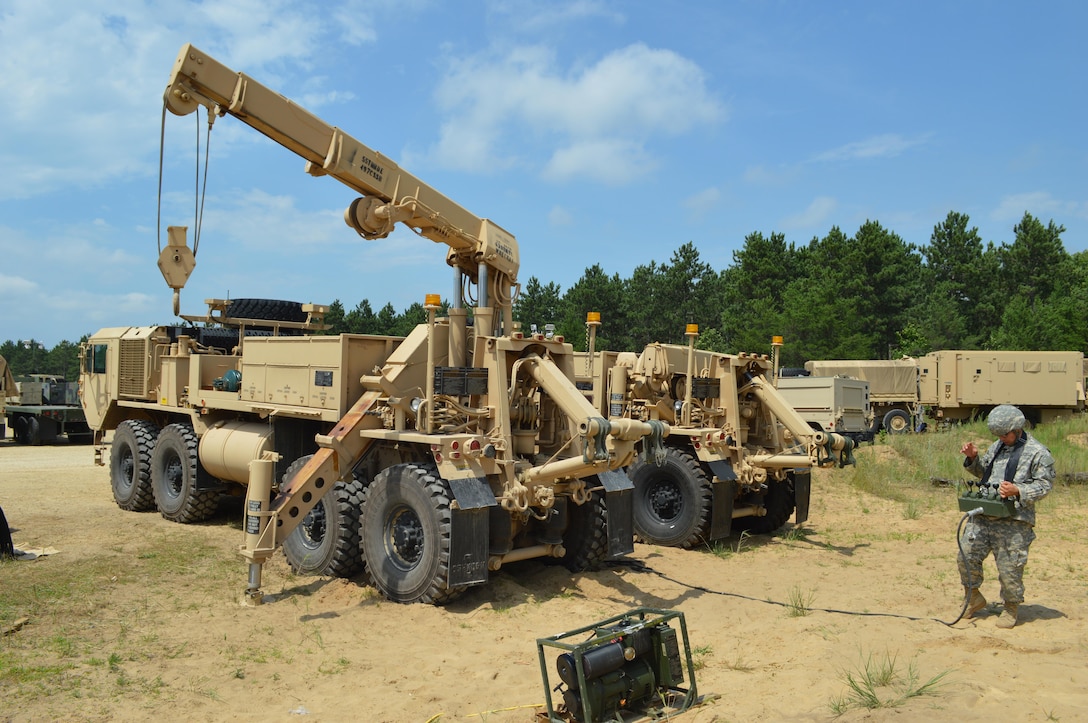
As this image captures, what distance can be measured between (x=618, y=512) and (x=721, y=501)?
88.0 inches

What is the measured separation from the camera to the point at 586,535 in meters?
8.89

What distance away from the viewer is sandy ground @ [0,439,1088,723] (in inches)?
214

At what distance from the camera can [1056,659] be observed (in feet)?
19.6

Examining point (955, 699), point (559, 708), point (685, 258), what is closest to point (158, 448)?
point (559, 708)

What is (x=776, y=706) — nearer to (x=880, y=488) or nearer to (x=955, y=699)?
(x=955, y=699)

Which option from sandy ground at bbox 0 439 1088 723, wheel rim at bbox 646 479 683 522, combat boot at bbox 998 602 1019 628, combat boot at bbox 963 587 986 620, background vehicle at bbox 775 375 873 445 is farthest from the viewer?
background vehicle at bbox 775 375 873 445

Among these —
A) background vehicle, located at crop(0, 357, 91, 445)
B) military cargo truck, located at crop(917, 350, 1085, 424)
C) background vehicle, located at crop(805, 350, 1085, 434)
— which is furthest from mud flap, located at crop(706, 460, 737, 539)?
military cargo truck, located at crop(917, 350, 1085, 424)

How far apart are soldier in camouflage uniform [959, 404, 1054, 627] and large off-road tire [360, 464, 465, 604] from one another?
4.28 m

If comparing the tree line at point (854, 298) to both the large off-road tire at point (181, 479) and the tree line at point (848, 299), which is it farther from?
the large off-road tire at point (181, 479)

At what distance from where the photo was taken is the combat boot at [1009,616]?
6.95 meters

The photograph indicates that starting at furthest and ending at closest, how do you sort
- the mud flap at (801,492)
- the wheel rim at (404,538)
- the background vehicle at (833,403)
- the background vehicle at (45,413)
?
the background vehicle at (45,413) < the background vehicle at (833,403) < the mud flap at (801,492) < the wheel rim at (404,538)

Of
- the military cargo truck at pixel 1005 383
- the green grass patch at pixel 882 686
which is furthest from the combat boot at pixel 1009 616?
the military cargo truck at pixel 1005 383

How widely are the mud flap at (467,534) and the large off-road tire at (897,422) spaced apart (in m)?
23.8

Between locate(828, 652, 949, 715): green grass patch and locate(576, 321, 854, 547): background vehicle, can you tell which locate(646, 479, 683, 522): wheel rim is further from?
locate(828, 652, 949, 715): green grass patch
